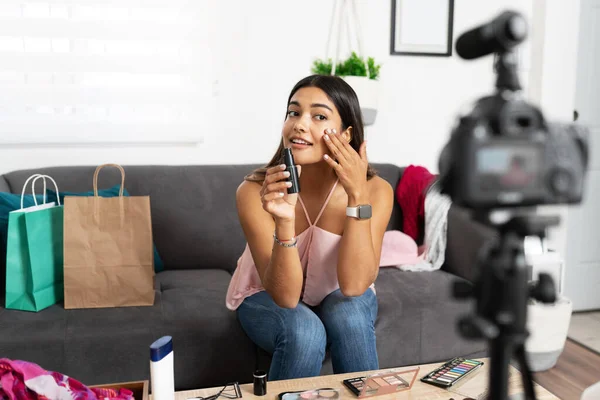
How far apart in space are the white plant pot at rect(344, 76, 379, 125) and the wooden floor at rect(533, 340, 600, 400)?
1.28 metres

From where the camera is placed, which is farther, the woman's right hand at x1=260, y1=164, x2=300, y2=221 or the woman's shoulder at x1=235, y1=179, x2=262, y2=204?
the woman's shoulder at x1=235, y1=179, x2=262, y2=204

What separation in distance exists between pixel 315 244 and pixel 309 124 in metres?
0.34

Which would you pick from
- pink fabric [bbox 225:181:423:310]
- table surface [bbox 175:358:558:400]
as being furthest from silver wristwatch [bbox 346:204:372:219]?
table surface [bbox 175:358:558:400]

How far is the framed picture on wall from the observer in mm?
2859

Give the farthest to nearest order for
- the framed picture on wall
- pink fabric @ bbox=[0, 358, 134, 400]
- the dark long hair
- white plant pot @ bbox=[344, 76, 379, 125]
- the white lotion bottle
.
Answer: the framed picture on wall, white plant pot @ bbox=[344, 76, 379, 125], the dark long hair, the white lotion bottle, pink fabric @ bbox=[0, 358, 134, 400]

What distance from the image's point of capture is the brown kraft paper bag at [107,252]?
5.98 ft

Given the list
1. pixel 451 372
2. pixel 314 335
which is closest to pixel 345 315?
pixel 314 335

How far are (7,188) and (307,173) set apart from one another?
125cm

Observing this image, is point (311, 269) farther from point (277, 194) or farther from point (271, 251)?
point (277, 194)

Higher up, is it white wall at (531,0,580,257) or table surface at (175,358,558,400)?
white wall at (531,0,580,257)

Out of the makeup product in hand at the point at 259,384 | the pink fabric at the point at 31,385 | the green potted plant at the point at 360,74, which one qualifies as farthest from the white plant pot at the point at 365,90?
the pink fabric at the point at 31,385

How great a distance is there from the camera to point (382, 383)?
1.28 metres

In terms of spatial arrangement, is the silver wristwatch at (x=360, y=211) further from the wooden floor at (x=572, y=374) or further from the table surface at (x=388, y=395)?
the wooden floor at (x=572, y=374)

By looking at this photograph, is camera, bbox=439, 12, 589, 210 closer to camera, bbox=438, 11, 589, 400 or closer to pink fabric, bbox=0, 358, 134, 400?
camera, bbox=438, 11, 589, 400
